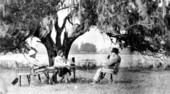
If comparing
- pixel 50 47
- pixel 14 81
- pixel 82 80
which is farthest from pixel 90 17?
pixel 14 81

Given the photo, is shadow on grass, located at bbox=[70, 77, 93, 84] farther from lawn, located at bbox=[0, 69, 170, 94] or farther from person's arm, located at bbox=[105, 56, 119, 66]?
person's arm, located at bbox=[105, 56, 119, 66]

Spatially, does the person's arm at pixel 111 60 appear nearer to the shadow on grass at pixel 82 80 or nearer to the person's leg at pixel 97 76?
the person's leg at pixel 97 76

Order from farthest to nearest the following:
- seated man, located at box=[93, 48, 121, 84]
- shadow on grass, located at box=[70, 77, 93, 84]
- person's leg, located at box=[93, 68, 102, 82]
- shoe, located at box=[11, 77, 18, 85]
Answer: seated man, located at box=[93, 48, 121, 84], shadow on grass, located at box=[70, 77, 93, 84], person's leg, located at box=[93, 68, 102, 82], shoe, located at box=[11, 77, 18, 85]

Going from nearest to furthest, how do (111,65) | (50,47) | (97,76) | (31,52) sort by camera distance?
(31,52), (97,76), (50,47), (111,65)

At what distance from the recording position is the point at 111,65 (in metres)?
9.58

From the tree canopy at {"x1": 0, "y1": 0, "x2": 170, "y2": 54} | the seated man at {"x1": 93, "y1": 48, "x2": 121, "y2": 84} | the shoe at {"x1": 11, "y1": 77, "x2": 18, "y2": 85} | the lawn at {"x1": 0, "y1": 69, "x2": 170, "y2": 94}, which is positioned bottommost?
the lawn at {"x1": 0, "y1": 69, "x2": 170, "y2": 94}

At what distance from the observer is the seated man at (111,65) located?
9.25 meters

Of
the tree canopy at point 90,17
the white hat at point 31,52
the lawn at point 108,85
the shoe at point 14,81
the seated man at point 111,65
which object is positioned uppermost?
the tree canopy at point 90,17

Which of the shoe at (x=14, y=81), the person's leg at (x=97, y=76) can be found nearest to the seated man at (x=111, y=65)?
the person's leg at (x=97, y=76)

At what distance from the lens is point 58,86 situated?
28.8 ft

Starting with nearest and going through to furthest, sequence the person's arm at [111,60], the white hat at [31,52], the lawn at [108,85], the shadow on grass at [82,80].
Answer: the lawn at [108,85] → the white hat at [31,52] → the shadow on grass at [82,80] → the person's arm at [111,60]

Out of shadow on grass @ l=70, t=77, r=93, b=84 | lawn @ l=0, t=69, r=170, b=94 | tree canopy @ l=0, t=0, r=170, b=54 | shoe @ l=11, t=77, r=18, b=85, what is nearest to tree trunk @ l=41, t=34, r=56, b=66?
tree canopy @ l=0, t=0, r=170, b=54

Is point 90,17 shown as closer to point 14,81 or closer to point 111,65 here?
point 111,65

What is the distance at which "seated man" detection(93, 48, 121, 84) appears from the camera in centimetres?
925
